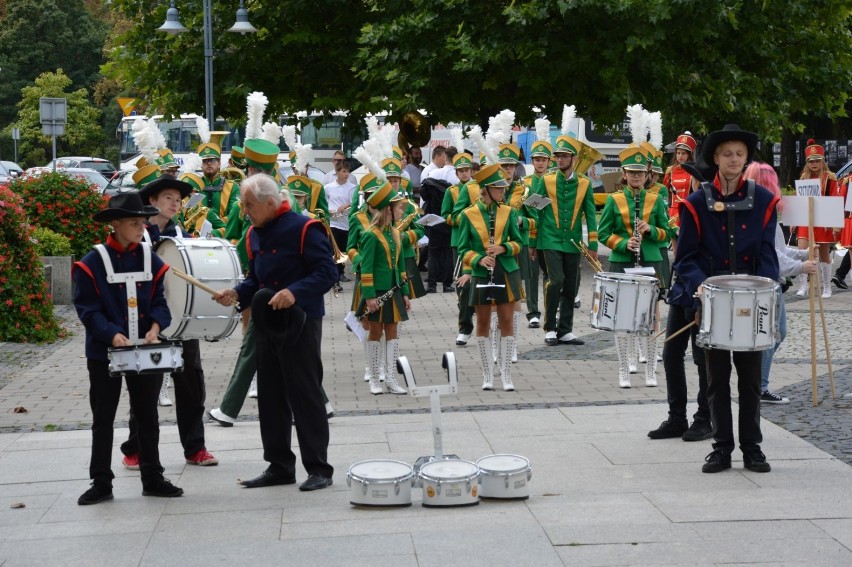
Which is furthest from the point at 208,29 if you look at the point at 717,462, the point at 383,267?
the point at 717,462

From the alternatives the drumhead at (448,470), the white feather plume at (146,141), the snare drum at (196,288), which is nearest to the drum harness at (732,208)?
the drumhead at (448,470)

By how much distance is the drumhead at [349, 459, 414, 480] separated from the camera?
715 centimetres

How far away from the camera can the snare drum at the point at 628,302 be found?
10.2 meters

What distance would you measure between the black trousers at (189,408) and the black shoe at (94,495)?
2.66 ft

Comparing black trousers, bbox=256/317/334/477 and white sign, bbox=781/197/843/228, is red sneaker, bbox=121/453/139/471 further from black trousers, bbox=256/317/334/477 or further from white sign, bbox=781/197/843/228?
white sign, bbox=781/197/843/228

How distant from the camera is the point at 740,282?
7.69 m

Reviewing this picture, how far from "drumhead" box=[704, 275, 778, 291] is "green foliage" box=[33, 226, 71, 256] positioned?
1226 centimetres

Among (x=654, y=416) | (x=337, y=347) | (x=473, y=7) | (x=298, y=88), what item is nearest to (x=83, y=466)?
(x=654, y=416)

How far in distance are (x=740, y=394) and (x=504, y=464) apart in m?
1.58

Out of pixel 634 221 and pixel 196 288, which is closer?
pixel 196 288

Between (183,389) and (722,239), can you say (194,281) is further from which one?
(722,239)

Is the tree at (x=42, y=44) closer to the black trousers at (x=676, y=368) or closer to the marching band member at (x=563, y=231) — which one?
the marching band member at (x=563, y=231)

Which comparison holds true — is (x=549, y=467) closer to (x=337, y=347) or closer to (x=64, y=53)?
(x=337, y=347)

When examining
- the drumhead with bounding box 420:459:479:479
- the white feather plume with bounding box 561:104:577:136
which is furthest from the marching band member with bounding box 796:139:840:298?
the drumhead with bounding box 420:459:479:479
